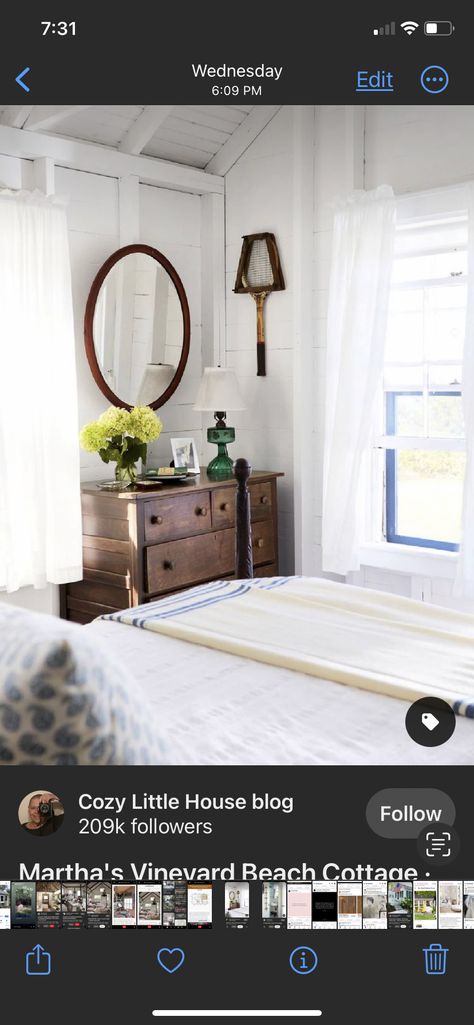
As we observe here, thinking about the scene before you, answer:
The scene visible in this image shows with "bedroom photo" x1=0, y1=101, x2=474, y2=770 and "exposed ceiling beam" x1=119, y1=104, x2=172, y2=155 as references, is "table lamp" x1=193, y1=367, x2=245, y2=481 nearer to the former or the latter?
"bedroom photo" x1=0, y1=101, x2=474, y2=770

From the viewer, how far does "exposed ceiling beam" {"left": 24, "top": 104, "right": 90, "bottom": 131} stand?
9.78 feet

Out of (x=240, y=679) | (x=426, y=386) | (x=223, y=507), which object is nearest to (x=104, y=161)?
(x=223, y=507)

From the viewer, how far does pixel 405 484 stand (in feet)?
11.9

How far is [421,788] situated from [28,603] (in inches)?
113

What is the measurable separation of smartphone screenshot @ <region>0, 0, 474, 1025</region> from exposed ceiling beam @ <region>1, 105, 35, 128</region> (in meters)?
0.01

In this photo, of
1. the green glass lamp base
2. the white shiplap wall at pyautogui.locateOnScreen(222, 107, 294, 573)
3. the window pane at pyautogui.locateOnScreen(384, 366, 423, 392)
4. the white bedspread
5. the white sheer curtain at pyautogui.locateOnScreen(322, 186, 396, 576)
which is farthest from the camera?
the white shiplap wall at pyautogui.locateOnScreen(222, 107, 294, 573)

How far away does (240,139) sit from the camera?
12.6 ft

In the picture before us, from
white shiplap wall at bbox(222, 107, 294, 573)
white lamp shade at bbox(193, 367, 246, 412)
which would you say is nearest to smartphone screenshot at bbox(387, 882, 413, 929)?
white lamp shade at bbox(193, 367, 246, 412)

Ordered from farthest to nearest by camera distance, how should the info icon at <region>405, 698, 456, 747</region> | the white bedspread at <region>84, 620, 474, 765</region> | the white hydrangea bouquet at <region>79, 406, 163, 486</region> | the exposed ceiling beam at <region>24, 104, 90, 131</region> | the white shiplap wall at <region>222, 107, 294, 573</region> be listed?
the white shiplap wall at <region>222, 107, 294, 573</region> → the white hydrangea bouquet at <region>79, 406, 163, 486</region> → the exposed ceiling beam at <region>24, 104, 90, 131</region> → the white bedspread at <region>84, 620, 474, 765</region> → the info icon at <region>405, 698, 456, 747</region>

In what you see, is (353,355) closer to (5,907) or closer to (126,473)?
(126,473)

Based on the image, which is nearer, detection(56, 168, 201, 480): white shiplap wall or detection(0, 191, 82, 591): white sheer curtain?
detection(0, 191, 82, 591): white sheer curtain
